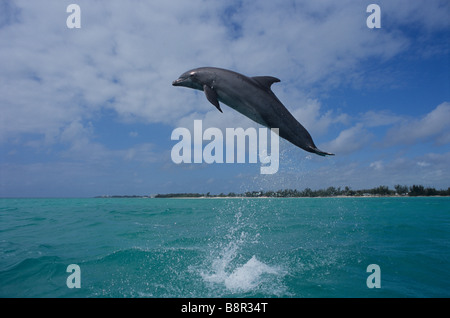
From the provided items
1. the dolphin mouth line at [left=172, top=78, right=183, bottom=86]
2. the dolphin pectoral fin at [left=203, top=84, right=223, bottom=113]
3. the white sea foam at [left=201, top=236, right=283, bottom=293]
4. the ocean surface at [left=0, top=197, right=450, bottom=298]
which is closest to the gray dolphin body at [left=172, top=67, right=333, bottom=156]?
the dolphin pectoral fin at [left=203, top=84, right=223, bottom=113]

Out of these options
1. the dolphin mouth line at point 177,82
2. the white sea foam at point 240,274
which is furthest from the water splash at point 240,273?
the dolphin mouth line at point 177,82

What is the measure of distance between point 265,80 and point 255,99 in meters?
0.66

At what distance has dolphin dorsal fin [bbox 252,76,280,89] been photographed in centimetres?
604

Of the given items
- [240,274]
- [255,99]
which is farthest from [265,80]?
[240,274]

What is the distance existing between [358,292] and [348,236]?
10.0 metres

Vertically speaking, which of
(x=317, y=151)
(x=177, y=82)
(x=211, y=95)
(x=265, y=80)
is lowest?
(x=317, y=151)

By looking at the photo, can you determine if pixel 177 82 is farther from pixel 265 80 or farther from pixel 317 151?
pixel 317 151

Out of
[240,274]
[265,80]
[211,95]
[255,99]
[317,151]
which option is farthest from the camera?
[240,274]

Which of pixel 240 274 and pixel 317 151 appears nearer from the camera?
pixel 317 151

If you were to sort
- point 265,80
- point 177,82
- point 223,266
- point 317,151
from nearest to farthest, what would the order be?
point 317,151, point 265,80, point 177,82, point 223,266

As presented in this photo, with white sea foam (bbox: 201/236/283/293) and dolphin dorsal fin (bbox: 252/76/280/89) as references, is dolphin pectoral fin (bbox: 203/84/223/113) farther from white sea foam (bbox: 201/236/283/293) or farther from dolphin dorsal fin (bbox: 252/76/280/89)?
white sea foam (bbox: 201/236/283/293)

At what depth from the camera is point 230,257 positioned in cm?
1286

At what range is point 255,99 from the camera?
5738 millimetres
